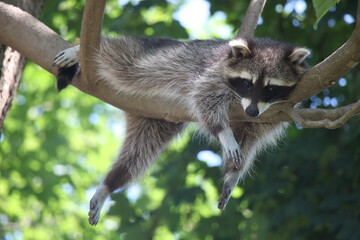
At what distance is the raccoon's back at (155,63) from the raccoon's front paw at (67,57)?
17 centimetres

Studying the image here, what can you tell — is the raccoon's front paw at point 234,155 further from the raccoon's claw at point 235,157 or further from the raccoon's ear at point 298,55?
the raccoon's ear at point 298,55

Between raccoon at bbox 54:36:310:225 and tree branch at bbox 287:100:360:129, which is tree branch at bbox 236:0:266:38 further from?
tree branch at bbox 287:100:360:129

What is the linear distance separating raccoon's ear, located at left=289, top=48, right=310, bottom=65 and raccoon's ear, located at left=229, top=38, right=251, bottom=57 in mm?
299

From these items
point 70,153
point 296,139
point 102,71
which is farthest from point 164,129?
point 70,153

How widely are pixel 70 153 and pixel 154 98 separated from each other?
580 cm

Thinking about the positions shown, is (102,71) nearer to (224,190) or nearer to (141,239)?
(224,190)

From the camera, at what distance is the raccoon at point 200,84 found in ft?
12.7

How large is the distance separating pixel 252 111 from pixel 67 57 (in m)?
1.36

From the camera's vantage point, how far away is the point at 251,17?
4.43m

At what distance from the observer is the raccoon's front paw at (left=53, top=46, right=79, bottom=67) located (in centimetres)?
393

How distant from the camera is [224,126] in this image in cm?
391

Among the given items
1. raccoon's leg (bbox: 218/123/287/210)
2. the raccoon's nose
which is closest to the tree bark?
raccoon's leg (bbox: 218/123/287/210)

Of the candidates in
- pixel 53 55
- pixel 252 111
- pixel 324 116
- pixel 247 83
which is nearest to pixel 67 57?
pixel 53 55

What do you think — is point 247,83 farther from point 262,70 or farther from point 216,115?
point 216,115
